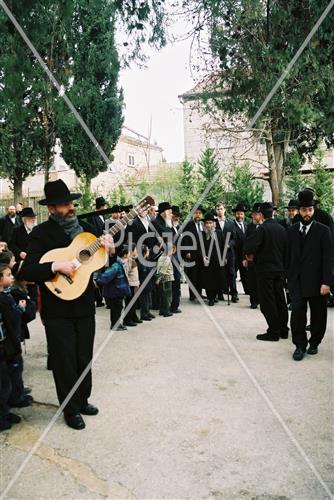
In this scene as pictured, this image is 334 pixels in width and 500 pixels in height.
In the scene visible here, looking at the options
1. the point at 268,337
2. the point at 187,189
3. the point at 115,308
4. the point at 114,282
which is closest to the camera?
the point at 268,337

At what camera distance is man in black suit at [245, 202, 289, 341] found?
722cm

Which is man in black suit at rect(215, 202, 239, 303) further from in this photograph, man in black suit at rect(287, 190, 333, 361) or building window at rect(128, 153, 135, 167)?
building window at rect(128, 153, 135, 167)

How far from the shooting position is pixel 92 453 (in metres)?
3.76

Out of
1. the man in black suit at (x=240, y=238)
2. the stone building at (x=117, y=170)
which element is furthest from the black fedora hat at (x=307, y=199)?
the stone building at (x=117, y=170)

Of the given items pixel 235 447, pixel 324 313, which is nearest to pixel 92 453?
pixel 235 447

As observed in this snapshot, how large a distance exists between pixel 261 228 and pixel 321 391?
10.0 feet

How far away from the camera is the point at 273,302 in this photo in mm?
7238

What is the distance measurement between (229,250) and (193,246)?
2.72 ft

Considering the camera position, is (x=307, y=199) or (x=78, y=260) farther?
(x=307, y=199)

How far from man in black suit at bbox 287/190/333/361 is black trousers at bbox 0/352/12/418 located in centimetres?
354

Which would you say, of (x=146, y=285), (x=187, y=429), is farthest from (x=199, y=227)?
(x=187, y=429)

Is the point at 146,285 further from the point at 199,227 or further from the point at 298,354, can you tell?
the point at 298,354

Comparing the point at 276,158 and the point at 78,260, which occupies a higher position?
the point at 276,158

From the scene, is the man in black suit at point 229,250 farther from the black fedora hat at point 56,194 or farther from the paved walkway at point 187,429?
the black fedora hat at point 56,194
